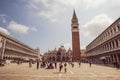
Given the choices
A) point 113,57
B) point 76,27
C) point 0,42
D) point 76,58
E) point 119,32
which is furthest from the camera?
point 76,27

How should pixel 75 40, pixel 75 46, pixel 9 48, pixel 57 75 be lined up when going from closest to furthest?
pixel 57 75 < pixel 9 48 < pixel 75 46 < pixel 75 40

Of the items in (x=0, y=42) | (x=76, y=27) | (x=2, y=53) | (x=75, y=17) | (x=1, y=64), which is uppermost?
(x=75, y=17)

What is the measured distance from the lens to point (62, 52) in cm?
10281

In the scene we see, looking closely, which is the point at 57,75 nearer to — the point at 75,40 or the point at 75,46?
the point at 75,46

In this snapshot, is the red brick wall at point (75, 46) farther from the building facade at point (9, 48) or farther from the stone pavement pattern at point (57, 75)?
the stone pavement pattern at point (57, 75)

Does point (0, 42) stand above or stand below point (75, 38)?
below

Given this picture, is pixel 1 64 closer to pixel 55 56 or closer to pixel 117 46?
pixel 117 46

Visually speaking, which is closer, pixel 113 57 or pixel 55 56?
pixel 113 57

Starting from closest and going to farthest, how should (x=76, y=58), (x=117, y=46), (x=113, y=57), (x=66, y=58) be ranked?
(x=117, y=46) → (x=113, y=57) → (x=76, y=58) → (x=66, y=58)

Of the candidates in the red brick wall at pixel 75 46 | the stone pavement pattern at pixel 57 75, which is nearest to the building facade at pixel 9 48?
the stone pavement pattern at pixel 57 75

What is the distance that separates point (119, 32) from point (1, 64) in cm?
3113

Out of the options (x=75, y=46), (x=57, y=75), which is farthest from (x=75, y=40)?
(x=57, y=75)

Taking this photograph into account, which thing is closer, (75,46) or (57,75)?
(57,75)

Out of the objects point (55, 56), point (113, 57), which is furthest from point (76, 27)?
point (113, 57)
